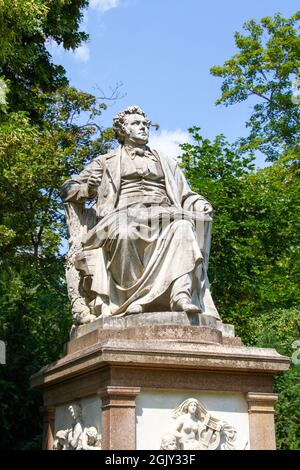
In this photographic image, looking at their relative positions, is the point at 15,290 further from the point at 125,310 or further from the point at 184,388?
the point at 184,388

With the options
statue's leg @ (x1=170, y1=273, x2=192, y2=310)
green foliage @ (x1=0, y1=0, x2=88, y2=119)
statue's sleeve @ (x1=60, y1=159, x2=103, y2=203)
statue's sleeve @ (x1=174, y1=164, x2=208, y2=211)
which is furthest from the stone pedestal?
green foliage @ (x1=0, y1=0, x2=88, y2=119)

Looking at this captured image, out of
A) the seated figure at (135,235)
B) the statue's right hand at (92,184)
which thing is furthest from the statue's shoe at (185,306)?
the statue's right hand at (92,184)

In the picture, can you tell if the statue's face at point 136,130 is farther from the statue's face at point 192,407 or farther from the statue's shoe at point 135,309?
the statue's face at point 192,407

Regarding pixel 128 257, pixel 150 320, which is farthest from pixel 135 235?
pixel 150 320

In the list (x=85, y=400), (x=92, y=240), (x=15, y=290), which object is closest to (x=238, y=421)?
(x=85, y=400)

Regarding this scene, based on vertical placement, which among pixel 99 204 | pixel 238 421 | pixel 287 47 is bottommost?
pixel 238 421

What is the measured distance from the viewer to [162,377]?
6.43m

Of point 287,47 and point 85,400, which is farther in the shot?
point 287,47

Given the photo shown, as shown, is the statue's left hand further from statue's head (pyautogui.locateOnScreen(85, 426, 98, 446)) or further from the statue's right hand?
statue's head (pyautogui.locateOnScreen(85, 426, 98, 446))

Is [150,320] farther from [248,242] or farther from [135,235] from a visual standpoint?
[248,242]

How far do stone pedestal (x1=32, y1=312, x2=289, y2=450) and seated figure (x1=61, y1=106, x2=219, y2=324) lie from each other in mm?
269

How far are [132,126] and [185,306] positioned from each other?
2.21 metres

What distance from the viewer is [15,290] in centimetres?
1202

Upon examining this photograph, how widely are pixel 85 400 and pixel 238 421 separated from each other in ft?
4.25
